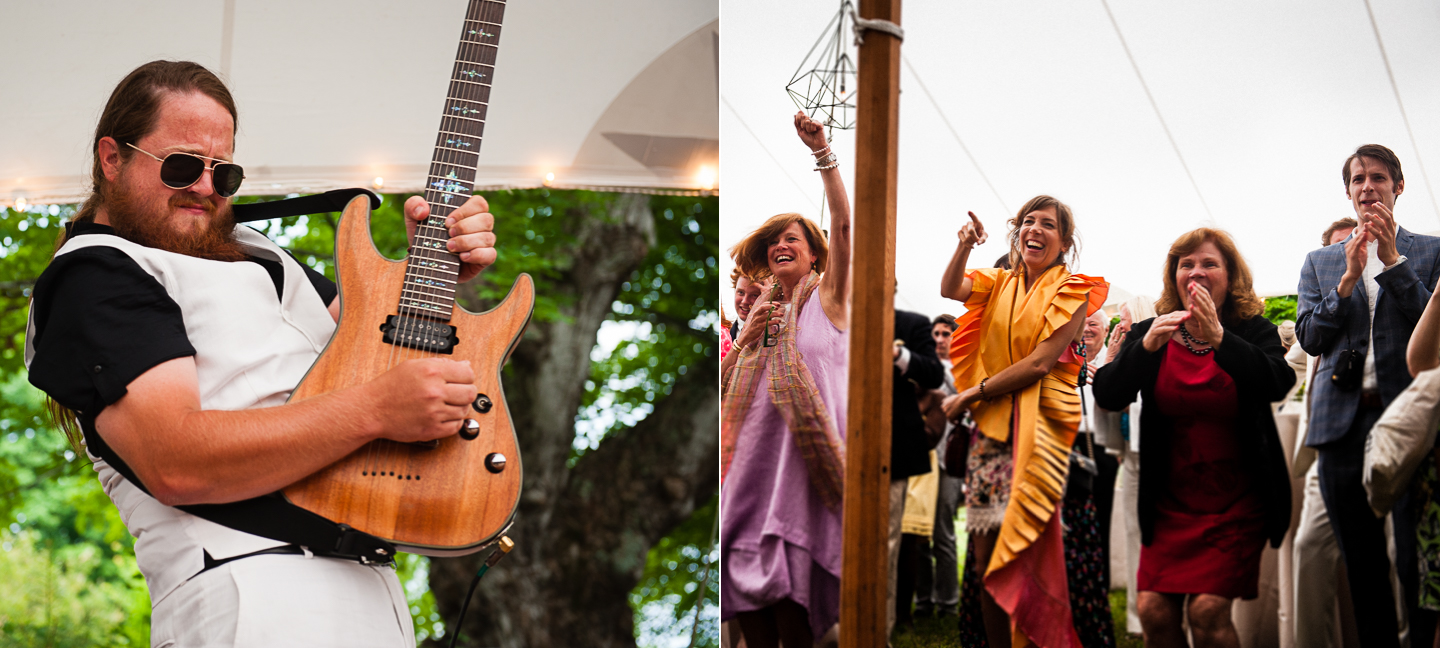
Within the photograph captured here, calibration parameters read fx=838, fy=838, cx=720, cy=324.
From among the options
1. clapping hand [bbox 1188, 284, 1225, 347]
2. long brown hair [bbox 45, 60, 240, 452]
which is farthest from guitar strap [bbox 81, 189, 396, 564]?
clapping hand [bbox 1188, 284, 1225, 347]

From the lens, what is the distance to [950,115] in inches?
66.7

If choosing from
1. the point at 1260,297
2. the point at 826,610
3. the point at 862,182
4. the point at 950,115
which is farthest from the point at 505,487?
the point at 1260,297

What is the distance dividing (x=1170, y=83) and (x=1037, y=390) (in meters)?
0.60

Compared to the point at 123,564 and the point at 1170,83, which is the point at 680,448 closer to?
the point at 123,564

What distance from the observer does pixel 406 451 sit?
4.95 feet

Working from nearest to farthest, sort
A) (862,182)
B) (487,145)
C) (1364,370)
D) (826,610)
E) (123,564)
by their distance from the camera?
(1364,370), (862,182), (826,610), (487,145), (123,564)

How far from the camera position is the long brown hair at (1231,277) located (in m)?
1.38

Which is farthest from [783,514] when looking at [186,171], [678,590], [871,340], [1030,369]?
[678,590]

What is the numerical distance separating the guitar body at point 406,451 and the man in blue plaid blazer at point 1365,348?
135 cm

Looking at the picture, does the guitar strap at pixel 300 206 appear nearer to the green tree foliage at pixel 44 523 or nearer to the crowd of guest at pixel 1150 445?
the crowd of guest at pixel 1150 445

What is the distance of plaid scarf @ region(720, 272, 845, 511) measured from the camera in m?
1.83

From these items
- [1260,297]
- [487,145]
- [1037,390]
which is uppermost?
[487,145]

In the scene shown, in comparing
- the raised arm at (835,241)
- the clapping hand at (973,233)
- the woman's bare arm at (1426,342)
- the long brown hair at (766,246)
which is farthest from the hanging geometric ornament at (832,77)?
the woman's bare arm at (1426,342)

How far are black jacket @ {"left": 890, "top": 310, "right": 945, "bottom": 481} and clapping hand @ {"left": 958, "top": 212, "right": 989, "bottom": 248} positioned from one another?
0.56 ft
